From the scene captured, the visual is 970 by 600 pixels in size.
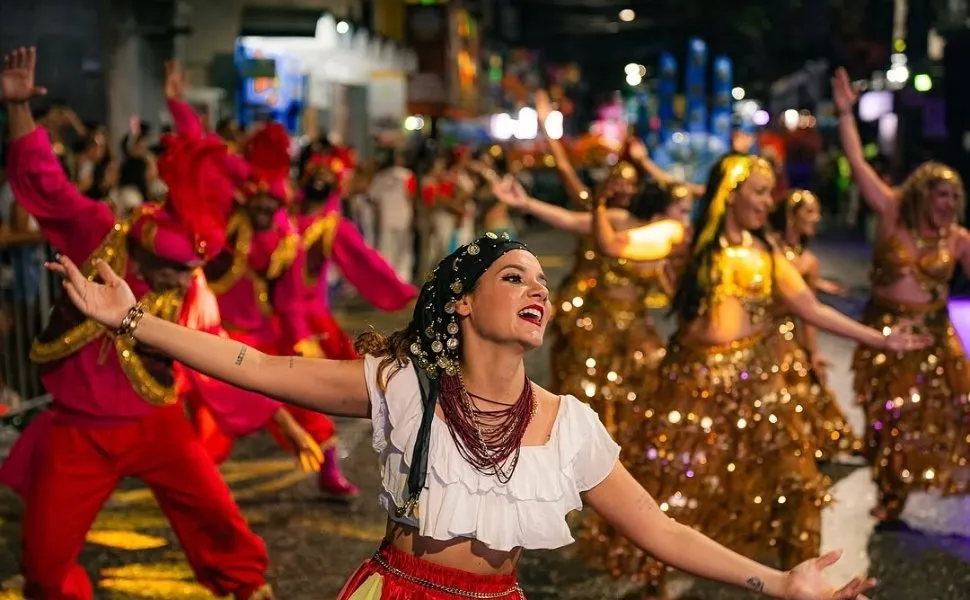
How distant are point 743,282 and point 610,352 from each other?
256cm

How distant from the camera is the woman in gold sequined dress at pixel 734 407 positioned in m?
6.08

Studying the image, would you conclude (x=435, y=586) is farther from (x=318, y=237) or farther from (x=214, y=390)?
(x=318, y=237)

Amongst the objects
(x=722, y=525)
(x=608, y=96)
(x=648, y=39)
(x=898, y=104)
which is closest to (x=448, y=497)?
(x=722, y=525)

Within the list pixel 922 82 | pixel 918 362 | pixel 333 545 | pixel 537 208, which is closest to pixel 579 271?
pixel 537 208

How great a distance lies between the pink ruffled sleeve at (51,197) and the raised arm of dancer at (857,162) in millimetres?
4457

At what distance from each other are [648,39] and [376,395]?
8998 cm

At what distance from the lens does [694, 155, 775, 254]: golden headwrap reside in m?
6.22

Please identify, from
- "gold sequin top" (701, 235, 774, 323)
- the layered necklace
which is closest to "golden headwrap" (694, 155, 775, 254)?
"gold sequin top" (701, 235, 774, 323)

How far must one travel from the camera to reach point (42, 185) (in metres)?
5.28

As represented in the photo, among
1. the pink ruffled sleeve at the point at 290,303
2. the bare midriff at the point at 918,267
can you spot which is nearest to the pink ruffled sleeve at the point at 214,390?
the pink ruffled sleeve at the point at 290,303

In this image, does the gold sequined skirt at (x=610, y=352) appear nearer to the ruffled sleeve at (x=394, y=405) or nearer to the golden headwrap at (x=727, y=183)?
the golden headwrap at (x=727, y=183)

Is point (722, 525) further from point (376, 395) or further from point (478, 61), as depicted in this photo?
point (478, 61)

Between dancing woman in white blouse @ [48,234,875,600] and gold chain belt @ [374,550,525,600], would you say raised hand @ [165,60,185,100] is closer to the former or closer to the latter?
dancing woman in white blouse @ [48,234,875,600]

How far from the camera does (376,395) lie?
11.7 ft
